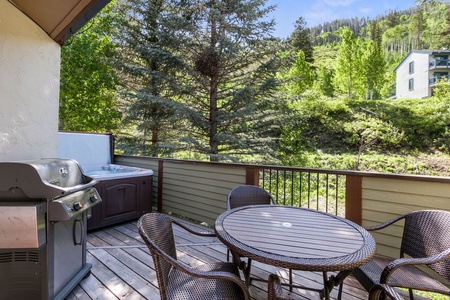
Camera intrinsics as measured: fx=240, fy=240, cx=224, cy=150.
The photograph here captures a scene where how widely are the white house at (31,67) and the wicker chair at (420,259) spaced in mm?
2726

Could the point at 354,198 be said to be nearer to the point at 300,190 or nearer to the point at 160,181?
the point at 300,190

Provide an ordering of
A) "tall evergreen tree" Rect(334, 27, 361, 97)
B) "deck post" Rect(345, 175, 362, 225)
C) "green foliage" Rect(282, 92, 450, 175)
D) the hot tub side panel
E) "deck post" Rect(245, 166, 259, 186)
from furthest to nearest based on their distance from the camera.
Result: 1. "tall evergreen tree" Rect(334, 27, 361, 97)
2. "green foliage" Rect(282, 92, 450, 175)
3. the hot tub side panel
4. "deck post" Rect(245, 166, 259, 186)
5. "deck post" Rect(345, 175, 362, 225)

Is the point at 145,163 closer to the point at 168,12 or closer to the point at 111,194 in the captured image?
the point at 111,194

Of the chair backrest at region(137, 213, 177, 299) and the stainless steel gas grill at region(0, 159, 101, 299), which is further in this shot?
the stainless steel gas grill at region(0, 159, 101, 299)

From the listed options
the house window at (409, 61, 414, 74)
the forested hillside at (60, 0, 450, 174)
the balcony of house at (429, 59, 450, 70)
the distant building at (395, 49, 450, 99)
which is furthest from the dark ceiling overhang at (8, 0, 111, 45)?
the house window at (409, 61, 414, 74)

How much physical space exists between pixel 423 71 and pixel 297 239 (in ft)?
68.5

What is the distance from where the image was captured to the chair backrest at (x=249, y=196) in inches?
98.5

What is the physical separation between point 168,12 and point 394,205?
8.06 metres

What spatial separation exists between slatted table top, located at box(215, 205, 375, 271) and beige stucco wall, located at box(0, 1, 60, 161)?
197 cm

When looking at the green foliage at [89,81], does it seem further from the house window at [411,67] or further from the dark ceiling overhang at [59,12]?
the house window at [411,67]

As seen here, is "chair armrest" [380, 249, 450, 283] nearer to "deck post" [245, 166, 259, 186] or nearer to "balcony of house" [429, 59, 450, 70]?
"deck post" [245, 166, 259, 186]

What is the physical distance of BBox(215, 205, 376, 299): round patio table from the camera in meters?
1.20

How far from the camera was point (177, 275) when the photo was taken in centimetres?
153

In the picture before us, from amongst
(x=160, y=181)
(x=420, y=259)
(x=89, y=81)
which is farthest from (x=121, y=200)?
(x=89, y=81)
